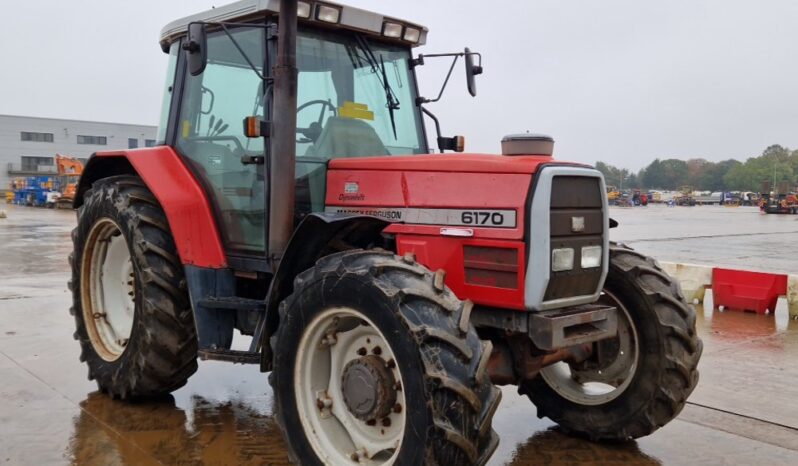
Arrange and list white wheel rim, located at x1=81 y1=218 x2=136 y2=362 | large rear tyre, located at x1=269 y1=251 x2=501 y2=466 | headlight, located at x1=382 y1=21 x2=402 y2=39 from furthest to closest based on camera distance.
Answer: white wheel rim, located at x1=81 y1=218 x2=136 y2=362 < headlight, located at x1=382 y1=21 x2=402 y2=39 < large rear tyre, located at x1=269 y1=251 x2=501 y2=466

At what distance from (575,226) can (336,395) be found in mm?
1521

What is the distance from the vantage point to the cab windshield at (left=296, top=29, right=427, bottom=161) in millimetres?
4285

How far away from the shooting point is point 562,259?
11.7 ft

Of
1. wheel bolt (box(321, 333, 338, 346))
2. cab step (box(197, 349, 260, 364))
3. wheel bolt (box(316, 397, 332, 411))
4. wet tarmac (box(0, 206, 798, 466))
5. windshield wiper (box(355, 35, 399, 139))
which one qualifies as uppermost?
windshield wiper (box(355, 35, 399, 139))

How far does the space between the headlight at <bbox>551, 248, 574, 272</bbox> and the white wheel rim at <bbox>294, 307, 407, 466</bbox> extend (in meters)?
0.95

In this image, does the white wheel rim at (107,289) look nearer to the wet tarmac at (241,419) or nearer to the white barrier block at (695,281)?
the wet tarmac at (241,419)

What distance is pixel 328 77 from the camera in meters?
4.38

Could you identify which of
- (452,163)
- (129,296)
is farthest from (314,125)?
(129,296)

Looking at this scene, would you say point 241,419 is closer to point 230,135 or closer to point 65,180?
point 230,135

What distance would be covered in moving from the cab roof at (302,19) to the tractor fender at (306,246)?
133cm

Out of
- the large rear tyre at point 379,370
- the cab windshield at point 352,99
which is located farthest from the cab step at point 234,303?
Result: the cab windshield at point 352,99

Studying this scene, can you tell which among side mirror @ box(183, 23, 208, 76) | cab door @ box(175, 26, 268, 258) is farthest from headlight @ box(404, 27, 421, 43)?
side mirror @ box(183, 23, 208, 76)

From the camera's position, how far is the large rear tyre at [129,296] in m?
4.49

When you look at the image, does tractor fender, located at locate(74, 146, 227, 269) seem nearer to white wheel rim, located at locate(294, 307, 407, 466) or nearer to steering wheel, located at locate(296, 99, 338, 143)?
steering wheel, located at locate(296, 99, 338, 143)
